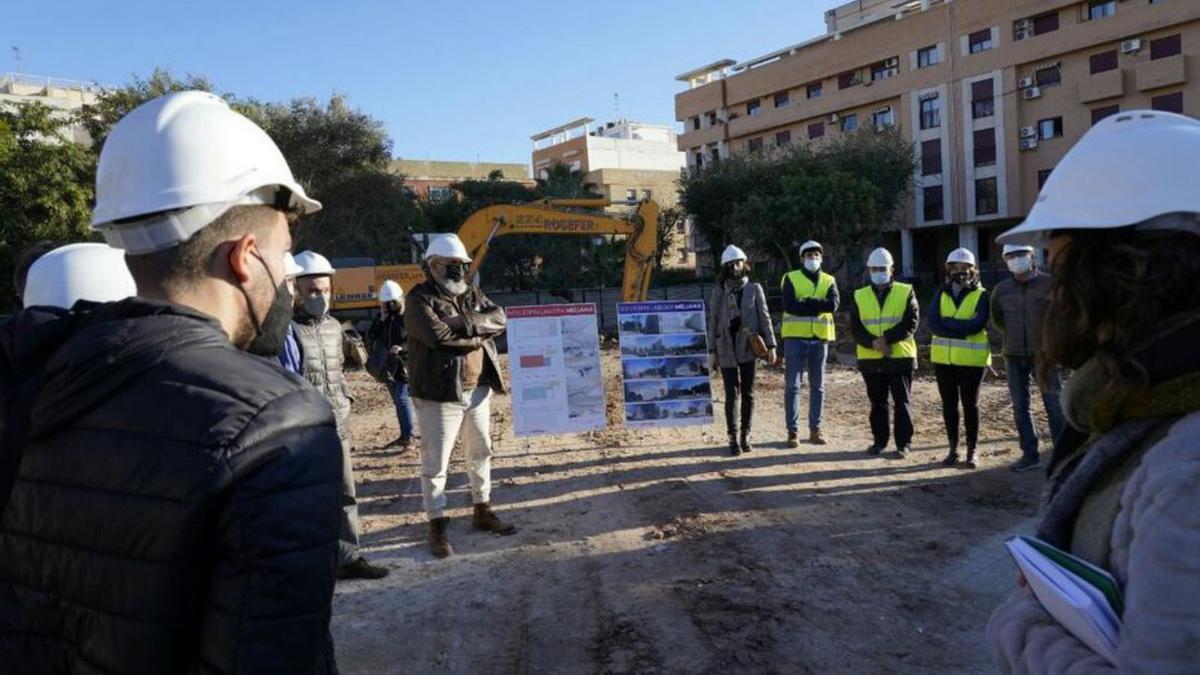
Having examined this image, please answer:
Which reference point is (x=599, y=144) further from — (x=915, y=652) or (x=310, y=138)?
(x=915, y=652)

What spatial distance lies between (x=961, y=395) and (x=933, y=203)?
120ft

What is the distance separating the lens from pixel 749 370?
310 inches

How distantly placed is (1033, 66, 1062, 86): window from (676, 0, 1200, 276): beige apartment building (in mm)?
46

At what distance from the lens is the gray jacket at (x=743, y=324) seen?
25.6 feet

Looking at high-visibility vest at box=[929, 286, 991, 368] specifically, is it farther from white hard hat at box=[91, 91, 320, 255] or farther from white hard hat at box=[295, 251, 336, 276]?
white hard hat at box=[91, 91, 320, 255]

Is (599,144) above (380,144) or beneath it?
above

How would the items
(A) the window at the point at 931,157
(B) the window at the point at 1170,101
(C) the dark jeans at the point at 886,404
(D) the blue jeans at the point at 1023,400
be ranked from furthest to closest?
(A) the window at the point at 931,157 → (B) the window at the point at 1170,101 → (C) the dark jeans at the point at 886,404 → (D) the blue jeans at the point at 1023,400

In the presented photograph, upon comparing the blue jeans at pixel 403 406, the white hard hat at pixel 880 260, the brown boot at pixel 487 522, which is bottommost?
the brown boot at pixel 487 522

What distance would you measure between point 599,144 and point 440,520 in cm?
6609

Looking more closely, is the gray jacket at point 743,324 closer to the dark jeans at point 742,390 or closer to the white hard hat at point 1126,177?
the dark jeans at point 742,390

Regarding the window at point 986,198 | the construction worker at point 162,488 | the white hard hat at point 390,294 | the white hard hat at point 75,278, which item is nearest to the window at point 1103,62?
the window at point 986,198

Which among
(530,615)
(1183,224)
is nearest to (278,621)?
(1183,224)

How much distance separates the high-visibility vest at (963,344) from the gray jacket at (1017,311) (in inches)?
7.3

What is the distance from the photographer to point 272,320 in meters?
1.51
